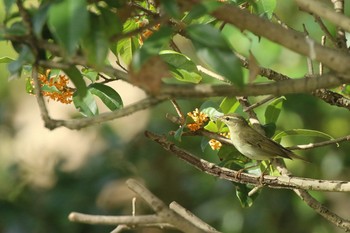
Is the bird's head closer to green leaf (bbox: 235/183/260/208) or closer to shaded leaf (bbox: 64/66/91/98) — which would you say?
green leaf (bbox: 235/183/260/208)

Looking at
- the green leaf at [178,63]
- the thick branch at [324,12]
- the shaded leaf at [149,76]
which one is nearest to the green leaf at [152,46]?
the shaded leaf at [149,76]

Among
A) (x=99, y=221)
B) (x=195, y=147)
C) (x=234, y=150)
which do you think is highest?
(x=99, y=221)

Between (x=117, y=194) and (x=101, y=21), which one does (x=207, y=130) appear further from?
(x=117, y=194)

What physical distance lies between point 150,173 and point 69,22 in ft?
11.9

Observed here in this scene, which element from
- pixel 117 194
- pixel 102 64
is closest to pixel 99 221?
pixel 102 64

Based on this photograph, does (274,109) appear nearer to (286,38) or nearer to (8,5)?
(286,38)

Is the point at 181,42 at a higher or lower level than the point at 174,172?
higher

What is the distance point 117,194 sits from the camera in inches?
189

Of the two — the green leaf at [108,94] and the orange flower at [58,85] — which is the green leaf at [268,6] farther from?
the orange flower at [58,85]

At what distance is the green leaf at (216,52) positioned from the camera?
1.14 meters

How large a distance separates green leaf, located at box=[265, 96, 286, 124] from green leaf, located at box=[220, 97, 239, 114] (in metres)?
0.10

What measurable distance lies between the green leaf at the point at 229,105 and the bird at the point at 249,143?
16 millimetres

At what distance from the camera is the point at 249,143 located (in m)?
1.96

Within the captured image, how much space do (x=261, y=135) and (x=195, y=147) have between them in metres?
1.87
